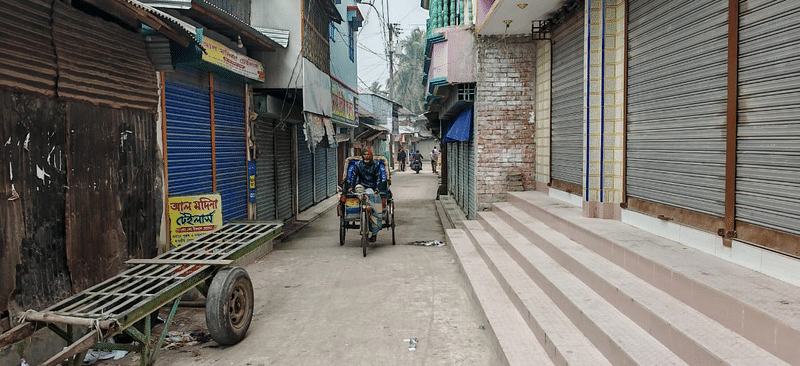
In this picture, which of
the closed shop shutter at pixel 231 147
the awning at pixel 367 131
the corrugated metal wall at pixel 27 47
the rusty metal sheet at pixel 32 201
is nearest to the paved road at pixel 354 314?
the rusty metal sheet at pixel 32 201

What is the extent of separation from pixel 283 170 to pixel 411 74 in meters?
57.5

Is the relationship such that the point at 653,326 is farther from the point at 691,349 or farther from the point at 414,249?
the point at 414,249

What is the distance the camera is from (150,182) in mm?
6805

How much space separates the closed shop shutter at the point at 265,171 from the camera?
453 inches

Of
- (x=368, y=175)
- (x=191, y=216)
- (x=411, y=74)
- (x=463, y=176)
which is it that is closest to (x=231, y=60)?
(x=191, y=216)

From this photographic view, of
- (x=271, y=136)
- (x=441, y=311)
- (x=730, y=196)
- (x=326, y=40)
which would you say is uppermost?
(x=326, y=40)

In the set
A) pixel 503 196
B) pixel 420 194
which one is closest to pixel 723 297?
pixel 503 196

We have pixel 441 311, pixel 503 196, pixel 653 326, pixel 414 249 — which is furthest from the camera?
pixel 503 196

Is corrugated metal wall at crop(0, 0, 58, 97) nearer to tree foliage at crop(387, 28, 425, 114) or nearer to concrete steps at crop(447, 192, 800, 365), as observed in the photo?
concrete steps at crop(447, 192, 800, 365)

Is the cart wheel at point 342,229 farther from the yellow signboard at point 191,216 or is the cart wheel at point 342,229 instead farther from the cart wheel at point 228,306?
the cart wheel at point 228,306

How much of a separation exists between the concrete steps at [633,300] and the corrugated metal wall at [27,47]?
15.6ft

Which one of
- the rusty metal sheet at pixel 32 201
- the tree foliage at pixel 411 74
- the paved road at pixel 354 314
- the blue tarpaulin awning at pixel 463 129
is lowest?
the paved road at pixel 354 314

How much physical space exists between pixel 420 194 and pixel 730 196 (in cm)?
1759

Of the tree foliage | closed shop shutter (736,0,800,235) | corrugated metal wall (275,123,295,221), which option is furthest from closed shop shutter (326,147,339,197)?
the tree foliage
